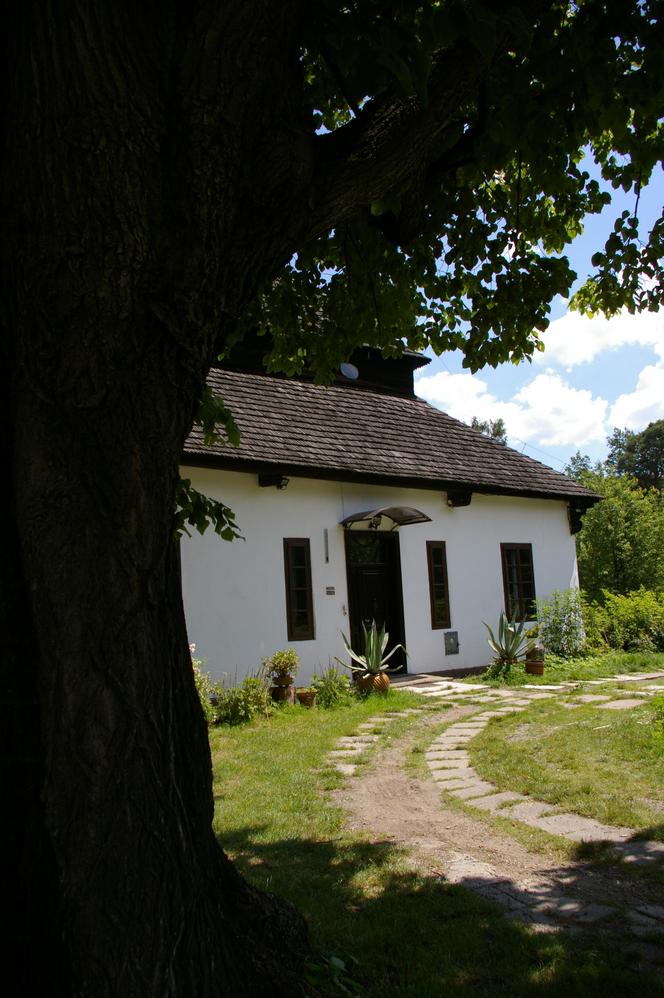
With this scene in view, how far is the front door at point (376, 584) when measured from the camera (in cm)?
1297

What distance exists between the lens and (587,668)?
13.5 metres

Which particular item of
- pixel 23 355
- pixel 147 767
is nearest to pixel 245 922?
pixel 147 767

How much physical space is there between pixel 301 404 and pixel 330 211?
1071 centimetres

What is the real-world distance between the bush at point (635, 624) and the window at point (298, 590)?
7346 millimetres

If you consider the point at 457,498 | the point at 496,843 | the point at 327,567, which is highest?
the point at 457,498

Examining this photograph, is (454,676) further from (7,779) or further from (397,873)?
(7,779)

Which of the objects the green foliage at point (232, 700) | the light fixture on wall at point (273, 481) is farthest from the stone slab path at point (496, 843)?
the light fixture on wall at point (273, 481)

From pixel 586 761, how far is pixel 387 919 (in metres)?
3.54

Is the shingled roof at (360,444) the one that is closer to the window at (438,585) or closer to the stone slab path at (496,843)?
the window at (438,585)

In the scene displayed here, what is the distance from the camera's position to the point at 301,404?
13695 millimetres

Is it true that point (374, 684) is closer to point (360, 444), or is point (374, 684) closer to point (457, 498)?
point (360, 444)

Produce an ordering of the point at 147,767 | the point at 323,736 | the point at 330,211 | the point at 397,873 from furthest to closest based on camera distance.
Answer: the point at 323,736
the point at 397,873
the point at 330,211
the point at 147,767

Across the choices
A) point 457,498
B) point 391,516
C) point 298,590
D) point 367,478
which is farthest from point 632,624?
point 298,590

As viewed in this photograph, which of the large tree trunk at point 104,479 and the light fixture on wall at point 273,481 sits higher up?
the light fixture on wall at point 273,481
